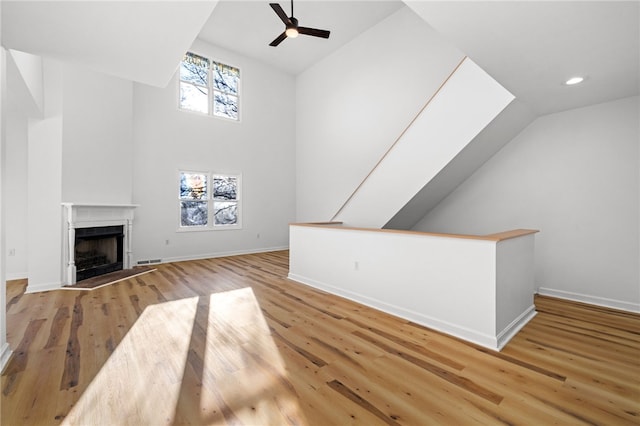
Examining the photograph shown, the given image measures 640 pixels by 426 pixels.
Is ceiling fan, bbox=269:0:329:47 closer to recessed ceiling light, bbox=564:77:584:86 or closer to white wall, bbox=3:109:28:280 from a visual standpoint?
recessed ceiling light, bbox=564:77:584:86

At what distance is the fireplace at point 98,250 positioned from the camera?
4617 millimetres

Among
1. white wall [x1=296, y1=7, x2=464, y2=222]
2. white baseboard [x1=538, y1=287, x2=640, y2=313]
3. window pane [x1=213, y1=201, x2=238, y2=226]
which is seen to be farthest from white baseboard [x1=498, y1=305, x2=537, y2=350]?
window pane [x1=213, y1=201, x2=238, y2=226]

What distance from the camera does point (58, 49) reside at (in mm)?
2152

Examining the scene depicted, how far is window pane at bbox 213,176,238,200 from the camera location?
712cm

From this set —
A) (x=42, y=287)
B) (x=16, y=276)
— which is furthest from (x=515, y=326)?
(x=16, y=276)

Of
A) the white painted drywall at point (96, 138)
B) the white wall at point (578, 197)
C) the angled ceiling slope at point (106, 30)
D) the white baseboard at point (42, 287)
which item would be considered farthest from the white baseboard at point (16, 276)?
the white wall at point (578, 197)

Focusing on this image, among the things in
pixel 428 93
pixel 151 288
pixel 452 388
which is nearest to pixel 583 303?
pixel 452 388

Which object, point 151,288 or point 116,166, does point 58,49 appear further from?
point 116,166

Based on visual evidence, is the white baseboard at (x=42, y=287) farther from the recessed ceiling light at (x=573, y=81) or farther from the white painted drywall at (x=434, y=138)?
the recessed ceiling light at (x=573, y=81)

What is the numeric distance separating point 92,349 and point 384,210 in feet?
12.5

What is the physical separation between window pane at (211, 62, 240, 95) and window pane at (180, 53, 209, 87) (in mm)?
216

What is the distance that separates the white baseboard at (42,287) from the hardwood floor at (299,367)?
56cm

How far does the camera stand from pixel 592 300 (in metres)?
3.60

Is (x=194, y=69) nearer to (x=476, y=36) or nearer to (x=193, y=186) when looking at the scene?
(x=193, y=186)
